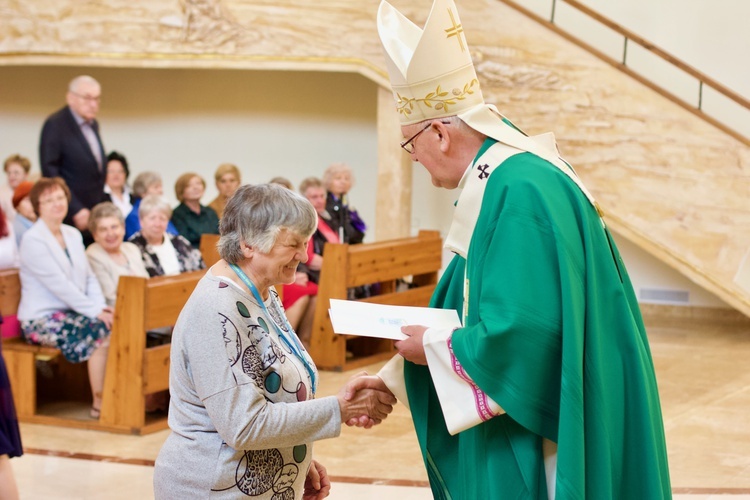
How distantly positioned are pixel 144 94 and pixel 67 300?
632cm

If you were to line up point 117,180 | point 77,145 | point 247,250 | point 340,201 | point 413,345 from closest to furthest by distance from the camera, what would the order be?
point 413,345 → point 247,250 → point 77,145 → point 340,201 → point 117,180

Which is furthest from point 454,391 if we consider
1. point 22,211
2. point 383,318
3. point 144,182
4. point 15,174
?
point 15,174

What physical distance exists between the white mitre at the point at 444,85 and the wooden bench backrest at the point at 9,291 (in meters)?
3.53

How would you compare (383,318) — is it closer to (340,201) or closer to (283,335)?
(283,335)

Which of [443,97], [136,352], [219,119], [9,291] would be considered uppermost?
[443,97]

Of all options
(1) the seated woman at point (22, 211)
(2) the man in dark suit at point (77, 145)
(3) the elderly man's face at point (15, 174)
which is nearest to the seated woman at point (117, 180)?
(2) the man in dark suit at point (77, 145)

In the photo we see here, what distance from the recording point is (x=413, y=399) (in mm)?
2664

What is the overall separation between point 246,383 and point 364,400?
352 mm

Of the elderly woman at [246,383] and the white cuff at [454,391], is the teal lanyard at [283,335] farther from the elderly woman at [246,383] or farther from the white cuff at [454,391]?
the white cuff at [454,391]

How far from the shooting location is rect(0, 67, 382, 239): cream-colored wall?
1098cm

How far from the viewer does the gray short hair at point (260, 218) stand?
2.56 meters

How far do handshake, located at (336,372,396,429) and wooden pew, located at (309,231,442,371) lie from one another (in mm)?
4129

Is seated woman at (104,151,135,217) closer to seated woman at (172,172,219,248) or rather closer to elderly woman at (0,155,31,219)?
seated woman at (172,172,219,248)

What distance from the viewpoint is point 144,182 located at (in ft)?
25.6
